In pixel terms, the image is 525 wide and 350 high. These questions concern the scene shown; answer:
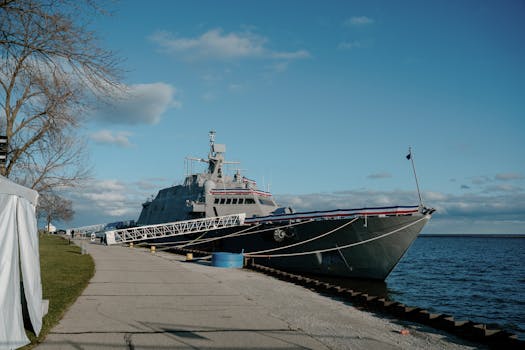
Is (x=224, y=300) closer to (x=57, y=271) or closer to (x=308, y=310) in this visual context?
(x=308, y=310)

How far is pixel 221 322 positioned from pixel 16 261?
3886 millimetres

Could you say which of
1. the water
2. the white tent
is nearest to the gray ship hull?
the water

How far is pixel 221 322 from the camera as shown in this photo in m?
8.18

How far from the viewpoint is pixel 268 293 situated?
41.0 feet

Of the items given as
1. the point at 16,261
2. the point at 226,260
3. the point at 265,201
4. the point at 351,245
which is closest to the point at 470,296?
the point at 351,245

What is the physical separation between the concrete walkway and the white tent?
21.7 inches

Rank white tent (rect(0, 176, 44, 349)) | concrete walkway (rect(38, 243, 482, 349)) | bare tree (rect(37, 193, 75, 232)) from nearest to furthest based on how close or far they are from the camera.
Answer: white tent (rect(0, 176, 44, 349)), concrete walkway (rect(38, 243, 482, 349)), bare tree (rect(37, 193, 75, 232))

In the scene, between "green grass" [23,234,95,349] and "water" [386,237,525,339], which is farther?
"water" [386,237,525,339]

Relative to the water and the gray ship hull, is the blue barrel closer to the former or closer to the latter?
the gray ship hull

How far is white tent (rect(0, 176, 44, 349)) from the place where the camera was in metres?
5.69

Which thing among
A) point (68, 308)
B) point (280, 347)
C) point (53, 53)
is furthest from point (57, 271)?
point (280, 347)

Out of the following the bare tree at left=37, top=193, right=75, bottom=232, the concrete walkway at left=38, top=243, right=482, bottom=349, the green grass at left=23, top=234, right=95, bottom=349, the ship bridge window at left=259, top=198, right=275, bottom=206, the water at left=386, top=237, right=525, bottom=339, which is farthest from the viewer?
the ship bridge window at left=259, top=198, right=275, bottom=206

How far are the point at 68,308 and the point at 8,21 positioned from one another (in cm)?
593

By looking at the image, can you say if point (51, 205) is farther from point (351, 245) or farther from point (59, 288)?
point (351, 245)
